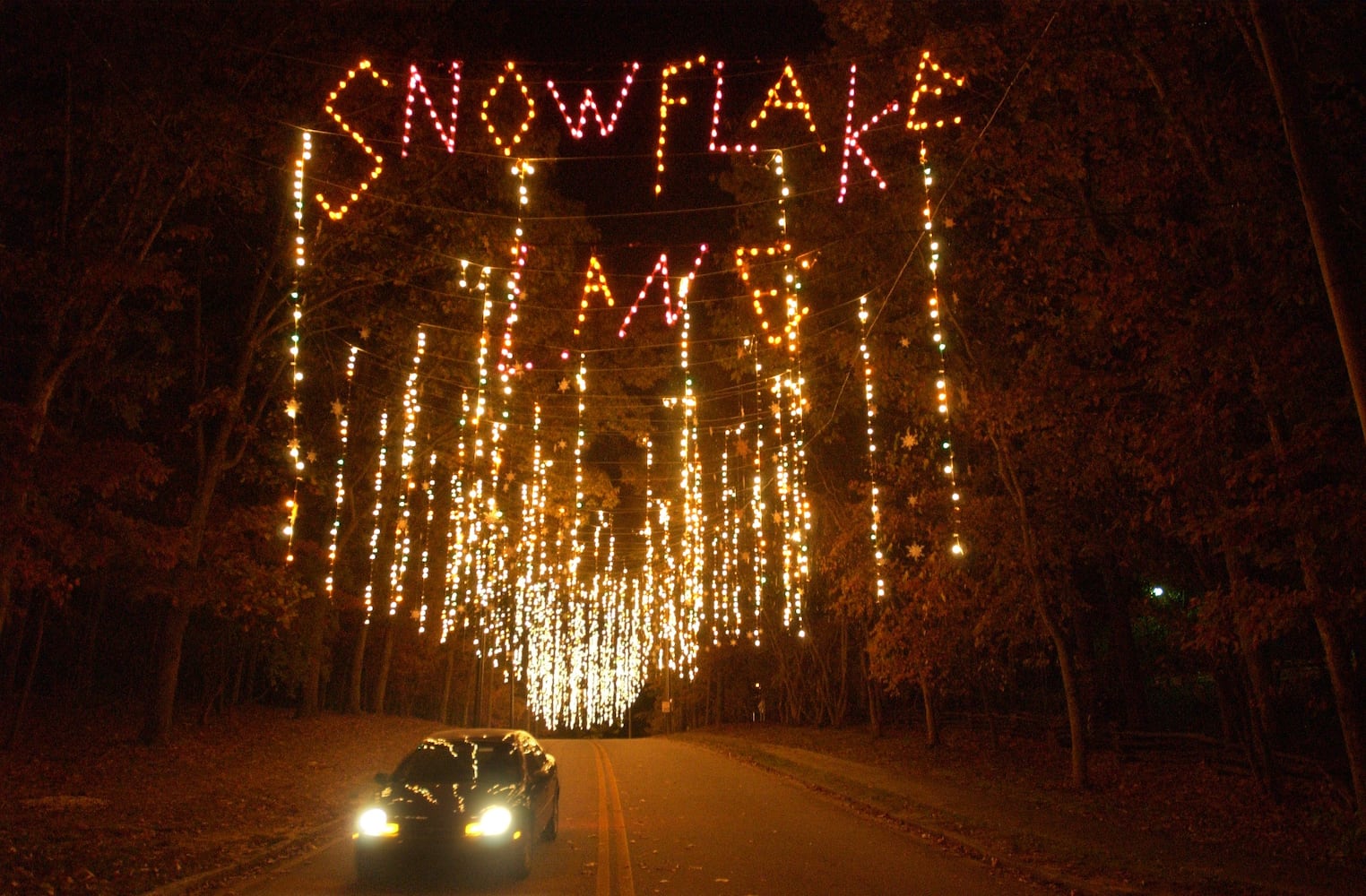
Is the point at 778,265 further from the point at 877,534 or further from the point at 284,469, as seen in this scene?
the point at 284,469

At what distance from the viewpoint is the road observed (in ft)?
29.2

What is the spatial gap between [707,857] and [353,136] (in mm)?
13041

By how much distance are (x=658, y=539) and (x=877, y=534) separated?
17669 mm

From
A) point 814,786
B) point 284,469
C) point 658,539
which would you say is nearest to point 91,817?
point 814,786

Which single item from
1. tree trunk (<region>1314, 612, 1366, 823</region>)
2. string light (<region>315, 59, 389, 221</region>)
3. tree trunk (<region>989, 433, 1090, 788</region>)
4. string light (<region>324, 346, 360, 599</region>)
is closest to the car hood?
tree trunk (<region>1314, 612, 1366, 823</region>)

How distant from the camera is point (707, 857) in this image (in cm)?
1035

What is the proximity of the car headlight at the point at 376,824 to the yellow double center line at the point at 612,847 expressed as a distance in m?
1.96

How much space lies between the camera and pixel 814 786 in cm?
1819

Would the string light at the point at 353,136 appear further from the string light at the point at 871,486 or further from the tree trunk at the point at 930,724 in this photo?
the tree trunk at the point at 930,724

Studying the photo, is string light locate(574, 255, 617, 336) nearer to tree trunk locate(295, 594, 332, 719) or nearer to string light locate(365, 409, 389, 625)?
string light locate(365, 409, 389, 625)

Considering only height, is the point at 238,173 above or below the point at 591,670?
above

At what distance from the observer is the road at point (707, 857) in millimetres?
8906

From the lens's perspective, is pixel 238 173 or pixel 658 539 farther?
pixel 658 539

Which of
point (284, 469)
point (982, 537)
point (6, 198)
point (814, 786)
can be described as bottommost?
point (814, 786)
